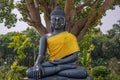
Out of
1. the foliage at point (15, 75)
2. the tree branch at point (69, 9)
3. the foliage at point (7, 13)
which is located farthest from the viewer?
the foliage at point (7, 13)

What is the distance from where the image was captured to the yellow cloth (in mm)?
5746

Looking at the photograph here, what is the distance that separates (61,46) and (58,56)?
0.59ft

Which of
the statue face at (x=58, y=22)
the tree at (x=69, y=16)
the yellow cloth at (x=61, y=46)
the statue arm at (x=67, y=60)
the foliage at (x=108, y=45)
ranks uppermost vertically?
the foliage at (x=108, y=45)

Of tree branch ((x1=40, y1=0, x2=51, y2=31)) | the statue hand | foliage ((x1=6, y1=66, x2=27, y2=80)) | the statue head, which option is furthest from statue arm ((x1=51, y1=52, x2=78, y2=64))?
foliage ((x1=6, y1=66, x2=27, y2=80))

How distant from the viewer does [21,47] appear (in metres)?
10.4

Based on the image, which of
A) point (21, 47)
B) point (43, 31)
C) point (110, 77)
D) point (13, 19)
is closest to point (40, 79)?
point (43, 31)

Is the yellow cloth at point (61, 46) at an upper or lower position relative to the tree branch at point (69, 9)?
lower

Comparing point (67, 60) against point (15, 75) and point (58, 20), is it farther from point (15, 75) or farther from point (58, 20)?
→ point (15, 75)

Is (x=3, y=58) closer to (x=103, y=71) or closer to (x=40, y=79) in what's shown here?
(x=103, y=71)

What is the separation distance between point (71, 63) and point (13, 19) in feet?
21.6

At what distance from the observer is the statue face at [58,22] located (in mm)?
5832

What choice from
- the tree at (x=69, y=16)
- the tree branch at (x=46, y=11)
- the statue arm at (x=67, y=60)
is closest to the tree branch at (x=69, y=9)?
the tree at (x=69, y=16)

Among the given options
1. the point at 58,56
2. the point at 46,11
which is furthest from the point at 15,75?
the point at 58,56

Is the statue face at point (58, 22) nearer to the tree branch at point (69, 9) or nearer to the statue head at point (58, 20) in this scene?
the statue head at point (58, 20)
